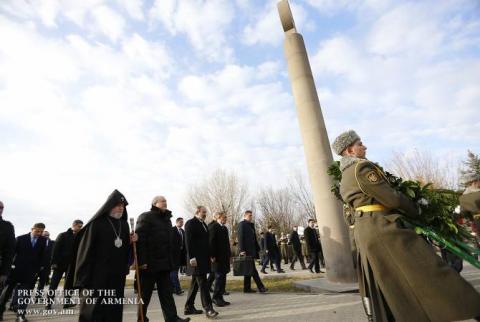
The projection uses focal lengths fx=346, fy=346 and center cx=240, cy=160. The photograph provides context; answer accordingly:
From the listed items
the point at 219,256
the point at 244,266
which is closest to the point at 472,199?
the point at 219,256

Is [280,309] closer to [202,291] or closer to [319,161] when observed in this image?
[202,291]

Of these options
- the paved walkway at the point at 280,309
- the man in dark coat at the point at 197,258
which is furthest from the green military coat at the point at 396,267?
the man in dark coat at the point at 197,258

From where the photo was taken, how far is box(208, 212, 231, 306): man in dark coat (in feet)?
25.1

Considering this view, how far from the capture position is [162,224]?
5.86 meters

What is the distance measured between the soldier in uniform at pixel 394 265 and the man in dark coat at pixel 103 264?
10.1ft

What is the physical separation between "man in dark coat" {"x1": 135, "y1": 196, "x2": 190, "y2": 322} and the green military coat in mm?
3167

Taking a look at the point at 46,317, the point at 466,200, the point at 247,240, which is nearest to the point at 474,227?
the point at 466,200

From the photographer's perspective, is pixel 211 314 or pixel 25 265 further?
pixel 25 265

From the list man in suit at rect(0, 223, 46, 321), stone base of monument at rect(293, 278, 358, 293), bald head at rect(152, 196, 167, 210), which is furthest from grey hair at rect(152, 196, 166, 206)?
stone base of monument at rect(293, 278, 358, 293)

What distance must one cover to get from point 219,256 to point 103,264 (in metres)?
3.75

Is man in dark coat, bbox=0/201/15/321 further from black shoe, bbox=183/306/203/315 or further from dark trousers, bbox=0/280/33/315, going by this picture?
black shoe, bbox=183/306/203/315

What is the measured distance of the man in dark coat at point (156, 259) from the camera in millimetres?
5445

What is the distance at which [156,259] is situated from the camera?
553 cm

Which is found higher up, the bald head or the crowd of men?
the bald head
